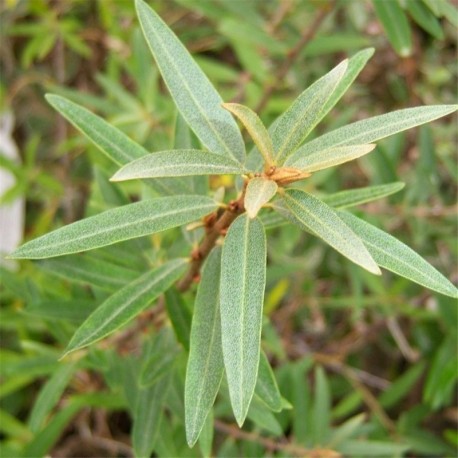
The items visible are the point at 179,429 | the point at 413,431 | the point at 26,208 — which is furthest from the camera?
the point at 26,208

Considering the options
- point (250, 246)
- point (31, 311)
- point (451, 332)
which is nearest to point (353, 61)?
point (250, 246)

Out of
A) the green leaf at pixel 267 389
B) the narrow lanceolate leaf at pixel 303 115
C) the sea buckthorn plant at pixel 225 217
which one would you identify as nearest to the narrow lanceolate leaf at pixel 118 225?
the sea buckthorn plant at pixel 225 217

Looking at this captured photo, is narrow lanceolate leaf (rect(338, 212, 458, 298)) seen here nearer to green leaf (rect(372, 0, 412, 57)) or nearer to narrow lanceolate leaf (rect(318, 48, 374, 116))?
narrow lanceolate leaf (rect(318, 48, 374, 116))

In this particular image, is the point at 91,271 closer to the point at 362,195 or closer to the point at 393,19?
the point at 362,195

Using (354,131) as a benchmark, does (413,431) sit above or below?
below

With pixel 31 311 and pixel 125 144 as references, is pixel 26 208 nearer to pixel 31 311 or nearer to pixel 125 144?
pixel 31 311

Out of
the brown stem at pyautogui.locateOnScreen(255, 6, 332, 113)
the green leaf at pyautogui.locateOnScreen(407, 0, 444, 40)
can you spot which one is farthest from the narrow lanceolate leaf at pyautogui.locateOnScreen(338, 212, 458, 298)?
the brown stem at pyautogui.locateOnScreen(255, 6, 332, 113)

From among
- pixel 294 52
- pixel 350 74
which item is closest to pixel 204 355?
pixel 350 74
